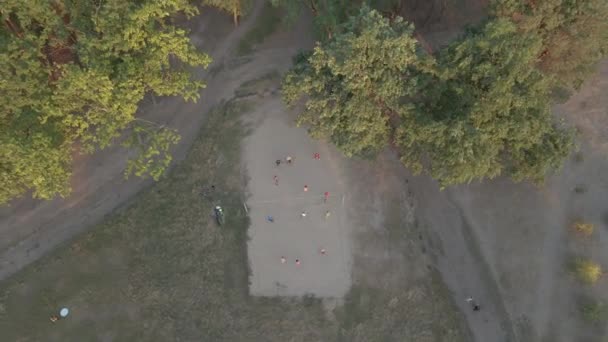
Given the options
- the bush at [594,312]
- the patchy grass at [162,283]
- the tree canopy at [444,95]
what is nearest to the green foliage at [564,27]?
the tree canopy at [444,95]

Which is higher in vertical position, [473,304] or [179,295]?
[179,295]

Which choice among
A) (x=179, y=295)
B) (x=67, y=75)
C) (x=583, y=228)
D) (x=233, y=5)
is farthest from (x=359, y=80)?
(x=179, y=295)

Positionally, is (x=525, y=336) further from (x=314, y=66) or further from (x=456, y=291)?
(x=314, y=66)

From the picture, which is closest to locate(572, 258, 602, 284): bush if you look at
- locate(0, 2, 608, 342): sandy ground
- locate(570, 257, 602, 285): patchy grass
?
locate(570, 257, 602, 285): patchy grass

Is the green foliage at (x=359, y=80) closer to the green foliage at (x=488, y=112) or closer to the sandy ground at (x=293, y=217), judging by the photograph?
the green foliage at (x=488, y=112)

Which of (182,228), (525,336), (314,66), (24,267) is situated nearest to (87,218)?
(24,267)

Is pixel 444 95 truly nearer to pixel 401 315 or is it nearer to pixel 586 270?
pixel 401 315
